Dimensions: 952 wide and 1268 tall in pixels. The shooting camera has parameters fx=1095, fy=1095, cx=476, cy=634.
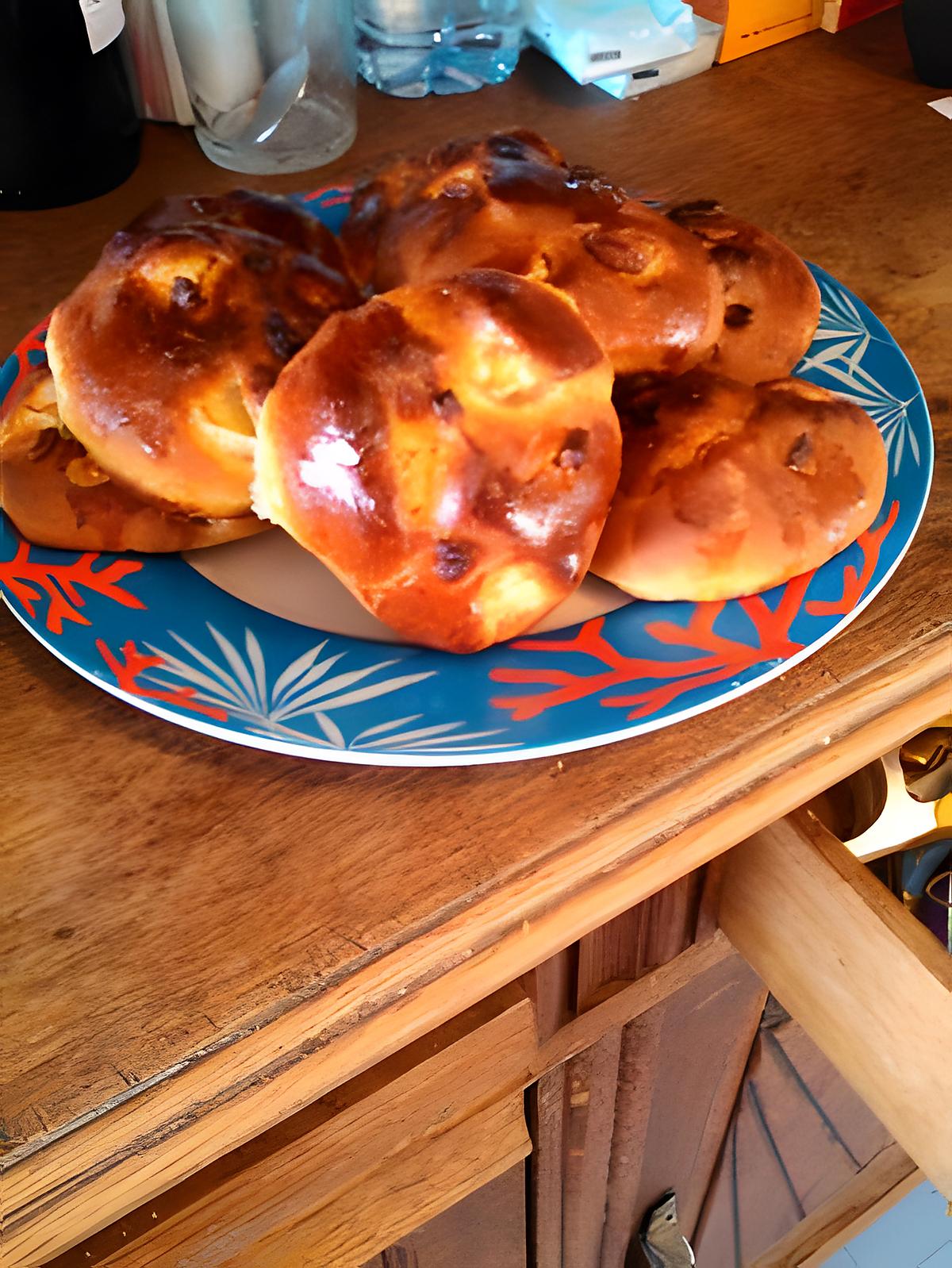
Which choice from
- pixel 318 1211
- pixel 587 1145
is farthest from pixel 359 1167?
pixel 587 1145

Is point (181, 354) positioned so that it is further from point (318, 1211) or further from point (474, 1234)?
point (474, 1234)

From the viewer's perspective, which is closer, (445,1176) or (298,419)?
(298,419)

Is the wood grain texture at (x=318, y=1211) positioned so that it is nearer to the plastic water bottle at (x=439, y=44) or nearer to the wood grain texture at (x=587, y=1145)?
the wood grain texture at (x=587, y=1145)

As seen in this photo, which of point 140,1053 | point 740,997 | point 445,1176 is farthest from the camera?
point 740,997

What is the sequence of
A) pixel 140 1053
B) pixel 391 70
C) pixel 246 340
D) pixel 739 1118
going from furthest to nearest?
1. pixel 391 70
2. pixel 739 1118
3. pixel 246 340
4. pixel 140 1053

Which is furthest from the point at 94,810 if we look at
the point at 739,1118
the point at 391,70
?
the point at 391,70

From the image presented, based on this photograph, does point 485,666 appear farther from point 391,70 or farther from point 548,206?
point 391,70
